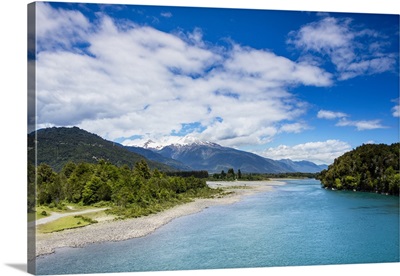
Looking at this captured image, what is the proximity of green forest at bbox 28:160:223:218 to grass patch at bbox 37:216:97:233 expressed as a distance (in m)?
0.58

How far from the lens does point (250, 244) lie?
27.0 feet

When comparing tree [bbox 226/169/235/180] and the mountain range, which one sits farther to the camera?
tree [bbox 226/169/235/180]

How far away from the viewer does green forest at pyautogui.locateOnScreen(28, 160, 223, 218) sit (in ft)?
36.8

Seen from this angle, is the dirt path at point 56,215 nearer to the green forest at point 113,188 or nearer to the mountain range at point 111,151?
the green forest at point 113,188

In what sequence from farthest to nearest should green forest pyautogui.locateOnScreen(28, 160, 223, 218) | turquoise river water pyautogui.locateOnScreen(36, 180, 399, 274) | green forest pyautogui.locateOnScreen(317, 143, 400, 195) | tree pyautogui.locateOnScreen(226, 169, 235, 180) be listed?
tree pyautogui.locateOnScreen(226, 169, 235, 180), green forest pyautogui.locateOnScreen(317, 143, 400, 195), green forest pyautogui.locateOnScreen(28, 160, 223, 218), turquoise river water pyautogui.locateOnScreen(36, 180, 399, 274)

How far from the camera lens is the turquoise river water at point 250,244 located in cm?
674

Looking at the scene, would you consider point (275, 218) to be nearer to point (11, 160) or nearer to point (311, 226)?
point (311, 226)

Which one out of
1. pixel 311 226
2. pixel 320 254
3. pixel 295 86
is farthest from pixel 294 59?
pixel 311 226

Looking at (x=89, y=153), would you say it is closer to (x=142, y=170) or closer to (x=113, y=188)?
(x=142, y=170)

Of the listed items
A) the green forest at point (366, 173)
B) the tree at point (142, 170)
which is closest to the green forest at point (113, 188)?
the tree at point (142, 170)

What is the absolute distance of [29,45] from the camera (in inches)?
224

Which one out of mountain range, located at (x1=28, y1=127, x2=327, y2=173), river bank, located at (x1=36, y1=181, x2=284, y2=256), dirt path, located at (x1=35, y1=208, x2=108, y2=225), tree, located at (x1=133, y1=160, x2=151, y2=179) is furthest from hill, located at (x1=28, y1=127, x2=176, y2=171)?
river bank, located at (x1=36, y1=181, x2=284, y2=256)

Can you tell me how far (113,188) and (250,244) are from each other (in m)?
6.05

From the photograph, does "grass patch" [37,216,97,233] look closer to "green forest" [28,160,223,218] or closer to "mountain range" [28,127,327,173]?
"green forest" [28,160,223,218]
